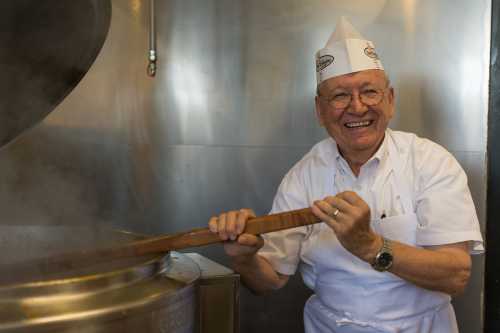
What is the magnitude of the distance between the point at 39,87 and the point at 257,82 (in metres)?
0.90

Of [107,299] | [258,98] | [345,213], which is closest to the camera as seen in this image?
[107,299]

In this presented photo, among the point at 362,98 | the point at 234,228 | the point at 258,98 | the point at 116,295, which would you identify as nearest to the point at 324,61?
the point at 362,98

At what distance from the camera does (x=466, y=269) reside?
125 centimetres

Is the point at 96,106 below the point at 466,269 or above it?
above

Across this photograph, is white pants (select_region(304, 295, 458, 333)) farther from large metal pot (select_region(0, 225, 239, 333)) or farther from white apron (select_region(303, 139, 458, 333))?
large metal pot (select_region(0, 225, 239, 333))

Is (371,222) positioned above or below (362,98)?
below

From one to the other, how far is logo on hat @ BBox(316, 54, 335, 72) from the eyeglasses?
11 centimetres

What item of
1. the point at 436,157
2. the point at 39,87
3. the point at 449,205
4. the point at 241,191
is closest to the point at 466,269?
the point at 449,205

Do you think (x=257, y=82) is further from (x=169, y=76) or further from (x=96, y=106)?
(x=96, y=106)

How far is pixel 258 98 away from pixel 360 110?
67cm

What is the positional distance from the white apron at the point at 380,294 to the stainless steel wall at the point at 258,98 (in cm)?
57

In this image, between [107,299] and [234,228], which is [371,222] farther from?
[107,299]

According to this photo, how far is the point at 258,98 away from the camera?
6.42 feet

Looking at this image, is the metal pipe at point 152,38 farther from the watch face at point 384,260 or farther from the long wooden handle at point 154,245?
the watch face at point 384,260
